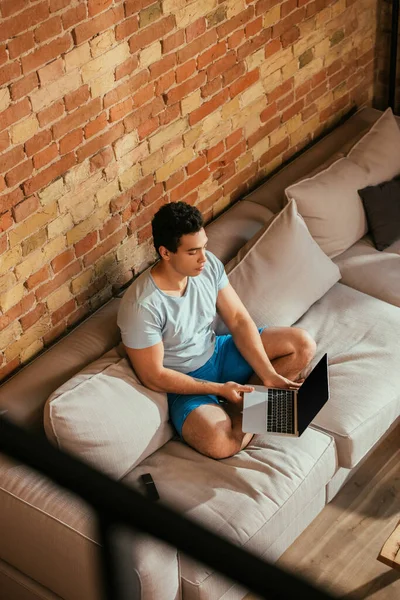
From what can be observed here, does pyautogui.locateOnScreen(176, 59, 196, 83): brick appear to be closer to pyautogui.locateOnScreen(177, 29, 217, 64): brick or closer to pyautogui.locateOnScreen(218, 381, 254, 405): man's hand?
pyautogui.locateOnScreen(177, 29, 217, 64): brick

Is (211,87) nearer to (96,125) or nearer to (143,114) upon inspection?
(143,114)

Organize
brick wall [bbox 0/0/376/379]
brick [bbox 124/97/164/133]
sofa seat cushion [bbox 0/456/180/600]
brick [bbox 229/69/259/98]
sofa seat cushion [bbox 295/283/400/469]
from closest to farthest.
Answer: sofa seat cushion [bbox 0/456/180/600] → brick wall [bbox 0/0/376/379] → sofa seat cushion [bbox 295/283/400/469] → brick [bbox 124/97/164/133] → brick [bbox 229/69/259/98]

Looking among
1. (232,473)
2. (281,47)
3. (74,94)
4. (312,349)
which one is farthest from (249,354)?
(281,47)

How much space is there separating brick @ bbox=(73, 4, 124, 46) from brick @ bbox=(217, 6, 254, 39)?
0.67 meters

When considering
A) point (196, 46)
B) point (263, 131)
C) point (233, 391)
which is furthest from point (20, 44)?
point (263, 131)

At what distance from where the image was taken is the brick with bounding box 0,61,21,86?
261 centimetres

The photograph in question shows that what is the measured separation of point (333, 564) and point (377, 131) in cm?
222

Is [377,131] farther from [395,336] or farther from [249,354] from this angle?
[249,354]

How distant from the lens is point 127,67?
3.13m

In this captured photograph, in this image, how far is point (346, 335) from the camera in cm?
341

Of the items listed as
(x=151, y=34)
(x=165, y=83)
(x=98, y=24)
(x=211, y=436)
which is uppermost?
(x=98, y=24)

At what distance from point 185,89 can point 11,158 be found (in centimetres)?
102

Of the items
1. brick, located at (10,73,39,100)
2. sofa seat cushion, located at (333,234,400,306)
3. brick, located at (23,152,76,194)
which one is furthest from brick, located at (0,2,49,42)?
sofa seat cushion, located at (333,234,400,306)

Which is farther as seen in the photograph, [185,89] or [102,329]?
[185,89]
